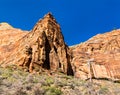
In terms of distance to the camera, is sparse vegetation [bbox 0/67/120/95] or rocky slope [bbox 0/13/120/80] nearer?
sparse vegetation [bbox 0/67/120/95]

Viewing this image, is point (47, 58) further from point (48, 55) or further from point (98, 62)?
point (98, 62)

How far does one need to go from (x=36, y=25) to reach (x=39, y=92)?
926 inches

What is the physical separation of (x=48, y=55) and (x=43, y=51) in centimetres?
→ 132

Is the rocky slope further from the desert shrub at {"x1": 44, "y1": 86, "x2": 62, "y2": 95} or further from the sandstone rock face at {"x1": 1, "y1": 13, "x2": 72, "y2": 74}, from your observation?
the desert shrub at {"x1": 44, "y1": 86, "x2": 62, "y2": 95}

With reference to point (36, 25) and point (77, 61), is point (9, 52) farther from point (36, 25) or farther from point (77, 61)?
point (77, 61)

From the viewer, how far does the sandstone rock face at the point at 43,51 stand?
122ft

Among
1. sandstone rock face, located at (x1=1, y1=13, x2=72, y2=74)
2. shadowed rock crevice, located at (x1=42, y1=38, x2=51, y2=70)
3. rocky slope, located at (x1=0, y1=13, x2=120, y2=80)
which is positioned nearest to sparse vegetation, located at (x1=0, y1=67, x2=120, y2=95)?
rocky slope, located at (x1=0, y1=13, x2=120, y2=80)

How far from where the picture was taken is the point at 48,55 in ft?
131

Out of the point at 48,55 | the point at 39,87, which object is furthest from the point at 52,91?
the point at 48,55

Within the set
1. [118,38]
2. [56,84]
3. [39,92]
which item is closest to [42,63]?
[56,84]

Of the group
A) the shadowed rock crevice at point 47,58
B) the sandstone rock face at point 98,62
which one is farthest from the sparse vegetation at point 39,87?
the sandstone rock face at point 98,62

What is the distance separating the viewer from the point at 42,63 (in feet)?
124

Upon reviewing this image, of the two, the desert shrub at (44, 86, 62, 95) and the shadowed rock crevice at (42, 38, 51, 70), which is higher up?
the shadowed rock crevice at (42, 38, 51, 70)

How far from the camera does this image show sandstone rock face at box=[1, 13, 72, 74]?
37.1 meters
